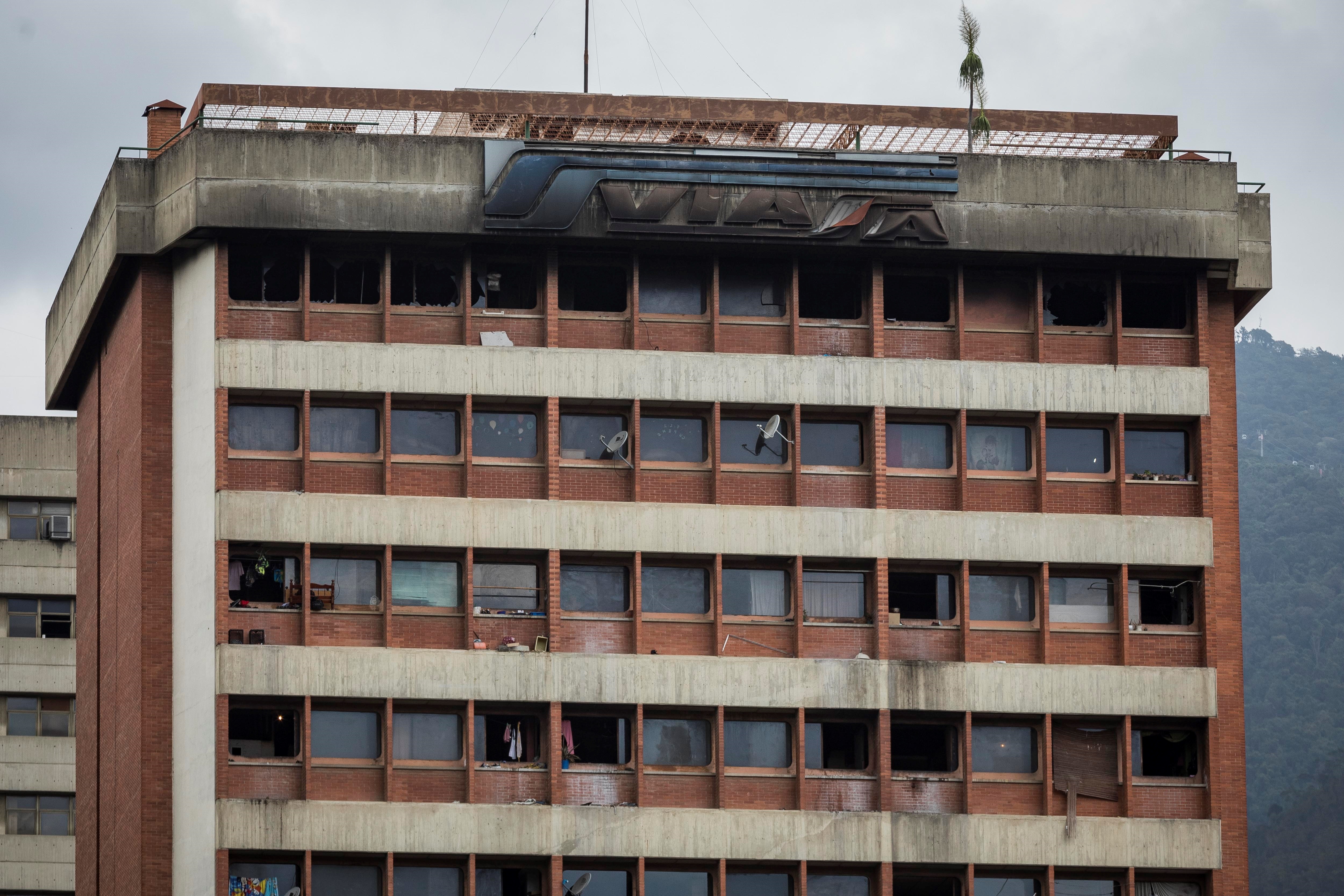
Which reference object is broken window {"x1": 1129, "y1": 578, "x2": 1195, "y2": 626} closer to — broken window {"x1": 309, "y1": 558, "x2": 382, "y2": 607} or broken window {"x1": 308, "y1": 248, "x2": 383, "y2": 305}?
broken window {"x1": 309, "y1": 558, "x2": 382, "y2": 607}

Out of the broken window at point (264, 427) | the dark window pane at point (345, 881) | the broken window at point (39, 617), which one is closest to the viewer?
the dark window pane at point (345, 881)

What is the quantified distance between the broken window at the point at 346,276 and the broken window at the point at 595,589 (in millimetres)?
7407

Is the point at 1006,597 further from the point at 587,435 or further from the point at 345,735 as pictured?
the point at 345,735

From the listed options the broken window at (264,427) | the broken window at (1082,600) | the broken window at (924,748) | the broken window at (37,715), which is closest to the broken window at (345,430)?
the broken window at (264,427)

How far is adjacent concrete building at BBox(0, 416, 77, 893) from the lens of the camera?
2803 inches

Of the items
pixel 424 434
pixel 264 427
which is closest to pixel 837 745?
pixel 424 434

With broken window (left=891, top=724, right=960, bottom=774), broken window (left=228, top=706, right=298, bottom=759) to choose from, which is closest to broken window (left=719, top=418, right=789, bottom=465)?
broken window (left=891, top=724, right=960, bottom=774)

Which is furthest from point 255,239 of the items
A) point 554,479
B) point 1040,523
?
point 1040,523

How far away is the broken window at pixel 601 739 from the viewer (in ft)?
141

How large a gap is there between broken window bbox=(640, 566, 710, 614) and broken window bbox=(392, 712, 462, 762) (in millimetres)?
4933

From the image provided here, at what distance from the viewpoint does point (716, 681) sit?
42625 millimetres

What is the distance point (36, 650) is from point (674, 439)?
3662 cm

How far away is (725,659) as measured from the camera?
140ft

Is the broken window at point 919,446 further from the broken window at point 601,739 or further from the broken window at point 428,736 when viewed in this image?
the broken window at point 428,736
